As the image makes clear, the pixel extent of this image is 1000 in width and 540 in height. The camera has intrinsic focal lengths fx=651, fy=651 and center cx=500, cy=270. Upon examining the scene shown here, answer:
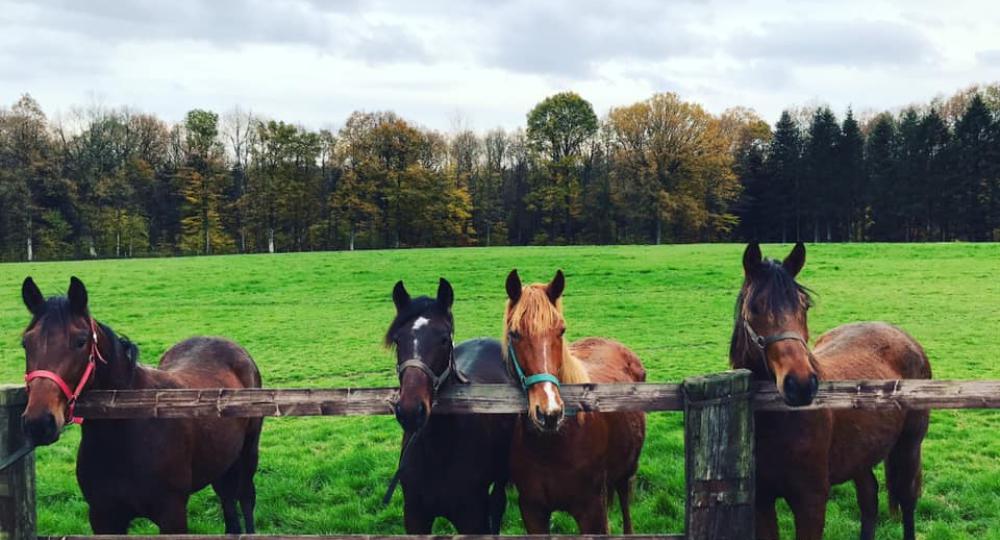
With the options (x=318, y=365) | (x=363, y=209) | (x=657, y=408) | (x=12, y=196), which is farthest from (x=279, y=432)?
(x=12, y=196)

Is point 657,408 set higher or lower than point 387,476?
higher

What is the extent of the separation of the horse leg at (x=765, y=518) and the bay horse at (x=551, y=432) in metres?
0.95

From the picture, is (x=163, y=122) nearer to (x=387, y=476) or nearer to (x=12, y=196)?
(x=12, y=196)

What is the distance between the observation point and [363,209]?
52.0 metres

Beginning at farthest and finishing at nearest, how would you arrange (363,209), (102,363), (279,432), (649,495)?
(363,209)
(279,432)
(649,495)
(102,363)

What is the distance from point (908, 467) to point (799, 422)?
2057 mm

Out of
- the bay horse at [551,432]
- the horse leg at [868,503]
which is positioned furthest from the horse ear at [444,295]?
the horse leg at [868,503]

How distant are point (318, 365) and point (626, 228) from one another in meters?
45.1

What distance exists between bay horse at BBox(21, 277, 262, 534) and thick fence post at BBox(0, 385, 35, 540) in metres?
0.14

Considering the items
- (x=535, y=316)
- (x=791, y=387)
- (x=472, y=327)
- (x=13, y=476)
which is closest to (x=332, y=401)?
(x=535, y=316)

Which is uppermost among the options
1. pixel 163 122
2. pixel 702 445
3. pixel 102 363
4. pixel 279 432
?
pixel 163 122

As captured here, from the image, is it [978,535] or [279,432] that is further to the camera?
[279,432]

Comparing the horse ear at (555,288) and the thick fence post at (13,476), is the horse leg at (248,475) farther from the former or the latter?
the horse ear at (555,288)

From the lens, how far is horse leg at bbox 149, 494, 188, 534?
13.5 feet
